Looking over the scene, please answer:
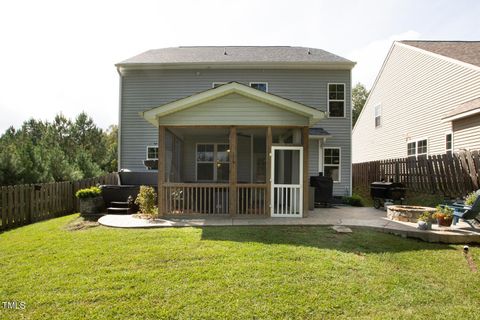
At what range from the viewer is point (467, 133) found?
35.3 ft

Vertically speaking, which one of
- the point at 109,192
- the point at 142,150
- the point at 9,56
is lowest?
the point at 109,192

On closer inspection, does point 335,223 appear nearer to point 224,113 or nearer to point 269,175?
point 269,175

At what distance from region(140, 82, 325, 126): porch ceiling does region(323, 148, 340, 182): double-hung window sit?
548 cm

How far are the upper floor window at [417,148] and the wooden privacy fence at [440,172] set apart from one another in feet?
5.87

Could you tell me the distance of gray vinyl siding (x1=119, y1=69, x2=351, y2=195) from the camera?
13.1m

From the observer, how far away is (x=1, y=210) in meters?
7.66

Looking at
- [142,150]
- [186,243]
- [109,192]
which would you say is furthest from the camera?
[142,150]

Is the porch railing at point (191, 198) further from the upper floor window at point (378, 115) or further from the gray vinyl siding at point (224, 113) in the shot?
the upper floor window at point (378, 115)

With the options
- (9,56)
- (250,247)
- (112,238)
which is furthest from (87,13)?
(250,247)

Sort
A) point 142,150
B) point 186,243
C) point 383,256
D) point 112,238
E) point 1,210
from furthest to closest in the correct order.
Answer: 1. point 142,150
2. point 1,210
3. point 112,238
4. point 186,243
5. point 383,256

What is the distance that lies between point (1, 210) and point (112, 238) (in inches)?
161

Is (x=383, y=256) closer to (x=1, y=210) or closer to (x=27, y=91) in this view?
(x=1, y=210)

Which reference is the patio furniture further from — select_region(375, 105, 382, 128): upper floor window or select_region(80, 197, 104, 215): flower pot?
select_region(375, 105, 382, 128): upper floor window

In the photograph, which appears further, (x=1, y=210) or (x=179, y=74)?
(x=179, y=74)
